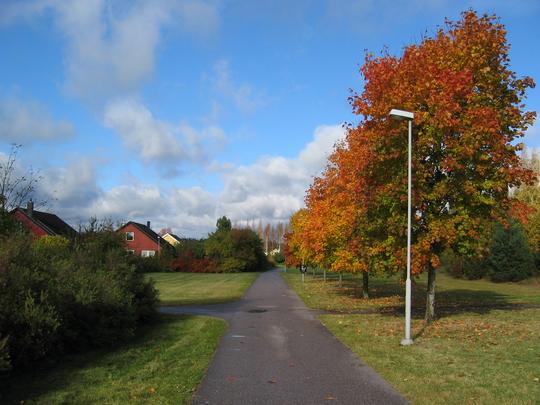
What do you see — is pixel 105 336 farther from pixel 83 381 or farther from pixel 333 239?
pixel 333 239

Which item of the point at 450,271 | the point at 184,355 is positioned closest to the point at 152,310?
the point at 184,355

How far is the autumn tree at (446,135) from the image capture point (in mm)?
12617

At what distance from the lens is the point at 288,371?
818 centimetres

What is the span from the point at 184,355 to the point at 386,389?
4308 millimetres

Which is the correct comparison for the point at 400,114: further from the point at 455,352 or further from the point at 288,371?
the point at 288,371

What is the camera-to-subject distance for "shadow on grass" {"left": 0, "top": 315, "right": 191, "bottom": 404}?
682cm

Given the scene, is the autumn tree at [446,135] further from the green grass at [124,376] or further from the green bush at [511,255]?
the green bush at [511,255]

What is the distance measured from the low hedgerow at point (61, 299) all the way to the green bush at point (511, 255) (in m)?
35.2

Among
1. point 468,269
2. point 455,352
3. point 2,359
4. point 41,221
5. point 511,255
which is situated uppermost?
point 41,221

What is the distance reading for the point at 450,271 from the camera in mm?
49531

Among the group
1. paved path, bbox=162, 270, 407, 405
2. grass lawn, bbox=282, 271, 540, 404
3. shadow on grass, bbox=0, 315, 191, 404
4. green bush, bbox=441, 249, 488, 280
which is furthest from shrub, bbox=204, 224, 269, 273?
shadow on grass, bbox=0, 315, 191, 404

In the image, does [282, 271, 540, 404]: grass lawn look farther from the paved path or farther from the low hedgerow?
the low hedgerow

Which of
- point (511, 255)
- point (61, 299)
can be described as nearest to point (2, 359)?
point (61, 299)

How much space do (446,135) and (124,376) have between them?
31.1ft
